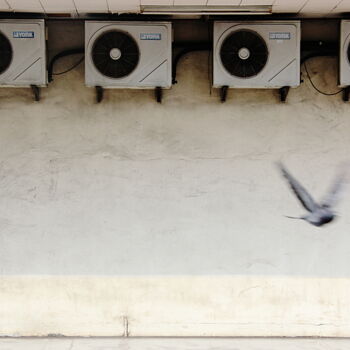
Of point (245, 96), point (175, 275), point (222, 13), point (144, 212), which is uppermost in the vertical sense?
point (222, 13)

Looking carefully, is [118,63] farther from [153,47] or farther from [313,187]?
[313,187]

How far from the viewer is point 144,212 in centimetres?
458

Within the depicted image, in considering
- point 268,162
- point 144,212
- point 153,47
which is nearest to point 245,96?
point 268,162

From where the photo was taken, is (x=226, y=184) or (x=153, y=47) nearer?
(x=153, y=47)

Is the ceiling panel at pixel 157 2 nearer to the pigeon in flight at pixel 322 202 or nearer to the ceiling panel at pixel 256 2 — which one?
the ceiling panel at pixel 256 2

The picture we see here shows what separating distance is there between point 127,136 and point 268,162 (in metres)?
1.32

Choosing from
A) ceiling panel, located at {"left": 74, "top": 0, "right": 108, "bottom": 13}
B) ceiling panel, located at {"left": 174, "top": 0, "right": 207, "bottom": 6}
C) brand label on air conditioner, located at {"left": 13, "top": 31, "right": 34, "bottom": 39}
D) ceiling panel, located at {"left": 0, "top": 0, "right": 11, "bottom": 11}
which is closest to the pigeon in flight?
ceiling panel, located at {"left": 174, "top": 0, "right": 207, "bottom": 6}

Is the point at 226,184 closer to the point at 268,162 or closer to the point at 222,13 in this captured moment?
the point at 268,162

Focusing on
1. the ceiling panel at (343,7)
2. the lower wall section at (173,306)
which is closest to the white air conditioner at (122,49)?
the ceiling panel at (343,7)

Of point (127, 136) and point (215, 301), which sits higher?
point (127, 136)

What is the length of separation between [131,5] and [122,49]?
0.38 meters

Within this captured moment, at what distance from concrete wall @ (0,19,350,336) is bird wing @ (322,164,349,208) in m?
0.08

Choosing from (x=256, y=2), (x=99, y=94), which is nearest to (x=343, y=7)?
(x=256, y=2)

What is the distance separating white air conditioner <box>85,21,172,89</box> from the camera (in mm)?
4289
